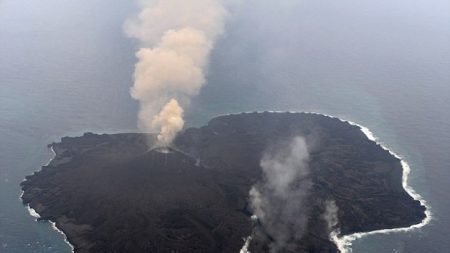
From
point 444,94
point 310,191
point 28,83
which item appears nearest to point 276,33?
point 444,94

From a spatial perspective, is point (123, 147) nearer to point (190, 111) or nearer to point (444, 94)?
point (190, 111)

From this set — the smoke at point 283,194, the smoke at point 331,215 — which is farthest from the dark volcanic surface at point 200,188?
the smoke at point 283,194

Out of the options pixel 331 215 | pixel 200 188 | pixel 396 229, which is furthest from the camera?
pixel 200 188

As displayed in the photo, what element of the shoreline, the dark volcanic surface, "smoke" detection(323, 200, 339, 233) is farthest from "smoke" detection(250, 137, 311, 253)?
the shoreline

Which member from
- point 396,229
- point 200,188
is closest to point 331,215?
point 396,229

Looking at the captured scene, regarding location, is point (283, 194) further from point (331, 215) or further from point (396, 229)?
point (396, 229)

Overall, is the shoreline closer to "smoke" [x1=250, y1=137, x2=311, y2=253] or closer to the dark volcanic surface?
the dark volcanic surface
